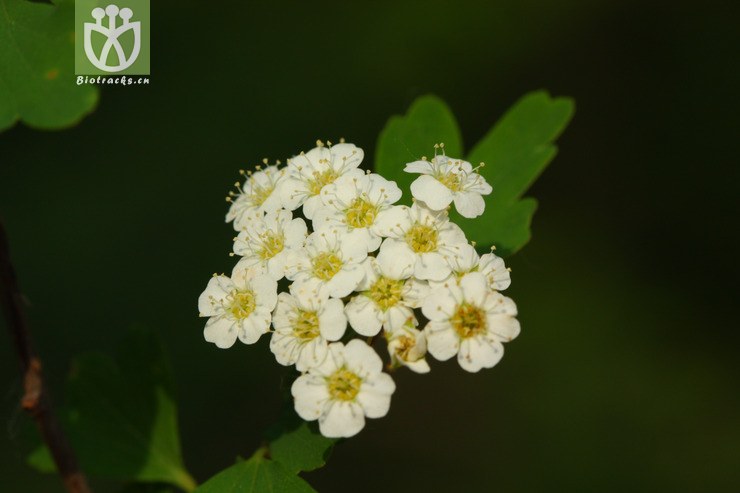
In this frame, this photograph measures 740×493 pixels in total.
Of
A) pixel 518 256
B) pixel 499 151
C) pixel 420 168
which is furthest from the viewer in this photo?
pixel 518 256

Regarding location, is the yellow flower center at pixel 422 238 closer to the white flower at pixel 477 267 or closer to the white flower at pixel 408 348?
the white flower at pixel 477 267

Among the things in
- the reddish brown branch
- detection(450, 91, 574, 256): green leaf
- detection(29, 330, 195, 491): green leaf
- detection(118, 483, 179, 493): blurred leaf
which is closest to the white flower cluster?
detection(450, 91, 574, 256): green leaf

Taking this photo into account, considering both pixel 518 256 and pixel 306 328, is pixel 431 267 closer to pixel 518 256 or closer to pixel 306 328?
pixel 306 328

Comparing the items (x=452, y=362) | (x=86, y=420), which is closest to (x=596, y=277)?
(x=452, y=362)

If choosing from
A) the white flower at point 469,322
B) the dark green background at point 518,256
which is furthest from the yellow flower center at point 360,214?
the dark green background at point 518,256

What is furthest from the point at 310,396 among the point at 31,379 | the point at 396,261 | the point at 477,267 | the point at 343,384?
the point at 31,379

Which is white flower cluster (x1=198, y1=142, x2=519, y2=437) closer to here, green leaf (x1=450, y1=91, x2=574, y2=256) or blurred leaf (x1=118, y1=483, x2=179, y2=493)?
green leaf (x1=450, y1=91, x2=574, y2=256)
